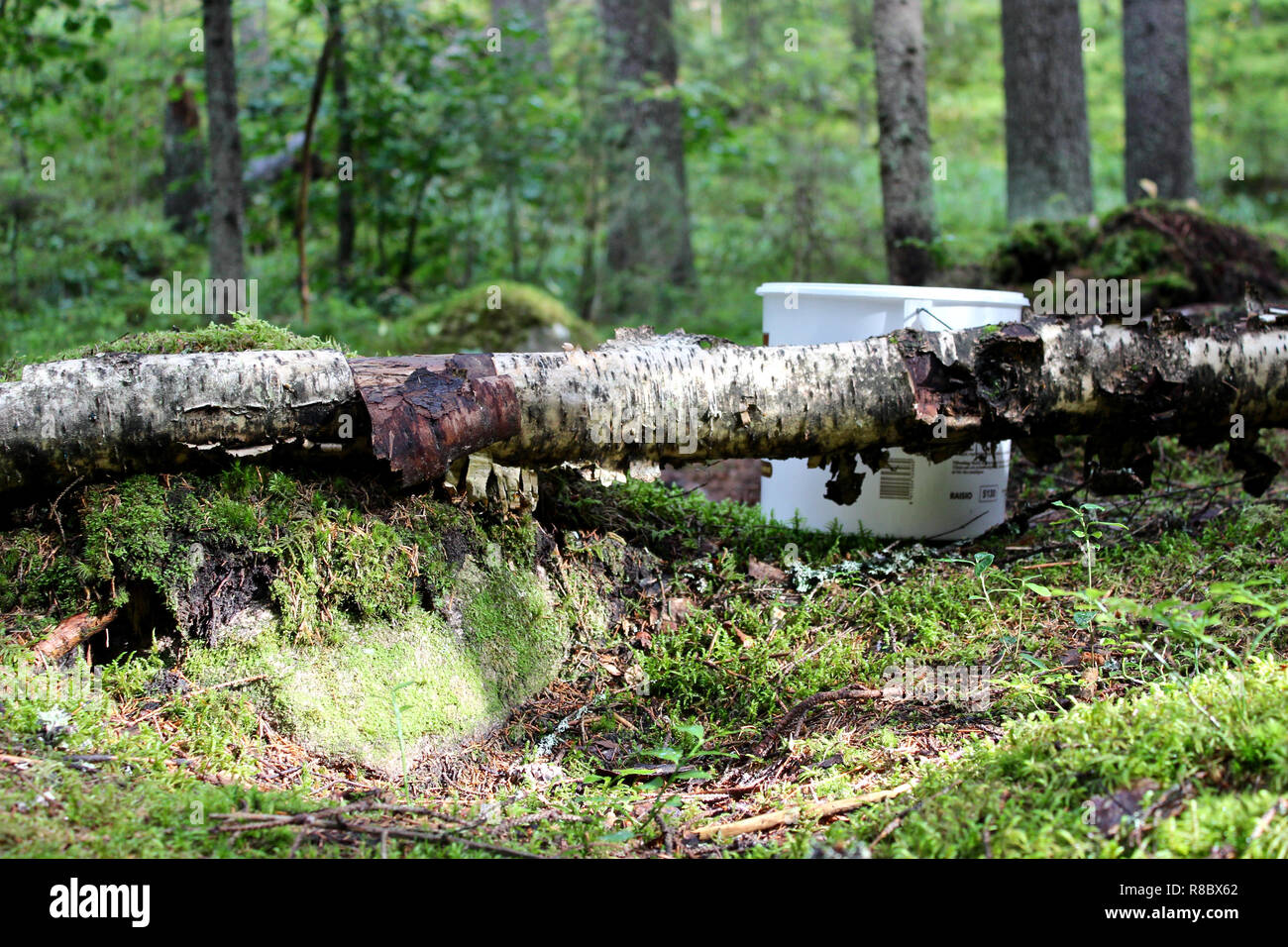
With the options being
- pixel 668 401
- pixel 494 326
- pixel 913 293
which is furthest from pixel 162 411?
pixel 494 326

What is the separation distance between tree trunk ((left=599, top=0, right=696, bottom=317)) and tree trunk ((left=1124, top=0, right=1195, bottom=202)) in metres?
4.32

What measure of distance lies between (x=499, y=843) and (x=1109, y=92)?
19553 millimetres

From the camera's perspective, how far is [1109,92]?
17.1 metres

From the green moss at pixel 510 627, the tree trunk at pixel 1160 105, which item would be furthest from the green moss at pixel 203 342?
the tree trunk at pixel 1160 105

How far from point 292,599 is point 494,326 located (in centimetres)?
458

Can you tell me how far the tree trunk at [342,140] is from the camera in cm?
713

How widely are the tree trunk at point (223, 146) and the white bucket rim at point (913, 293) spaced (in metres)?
3.84

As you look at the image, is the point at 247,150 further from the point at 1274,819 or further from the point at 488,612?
the point at 1274,819

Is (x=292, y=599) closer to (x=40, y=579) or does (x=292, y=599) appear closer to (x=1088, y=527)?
(x=40, y=579)

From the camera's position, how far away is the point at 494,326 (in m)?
6.92

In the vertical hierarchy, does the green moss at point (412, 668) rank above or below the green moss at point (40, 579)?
below

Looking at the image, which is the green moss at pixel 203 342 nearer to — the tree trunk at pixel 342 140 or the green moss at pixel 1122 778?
the green moss at pixel 1122 778

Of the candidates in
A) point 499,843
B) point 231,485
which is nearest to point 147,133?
point 231,485

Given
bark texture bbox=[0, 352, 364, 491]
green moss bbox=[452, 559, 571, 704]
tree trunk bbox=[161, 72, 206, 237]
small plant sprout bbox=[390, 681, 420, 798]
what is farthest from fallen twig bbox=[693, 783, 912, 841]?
tree trunk bbox=[161, 72, 206, 237]
